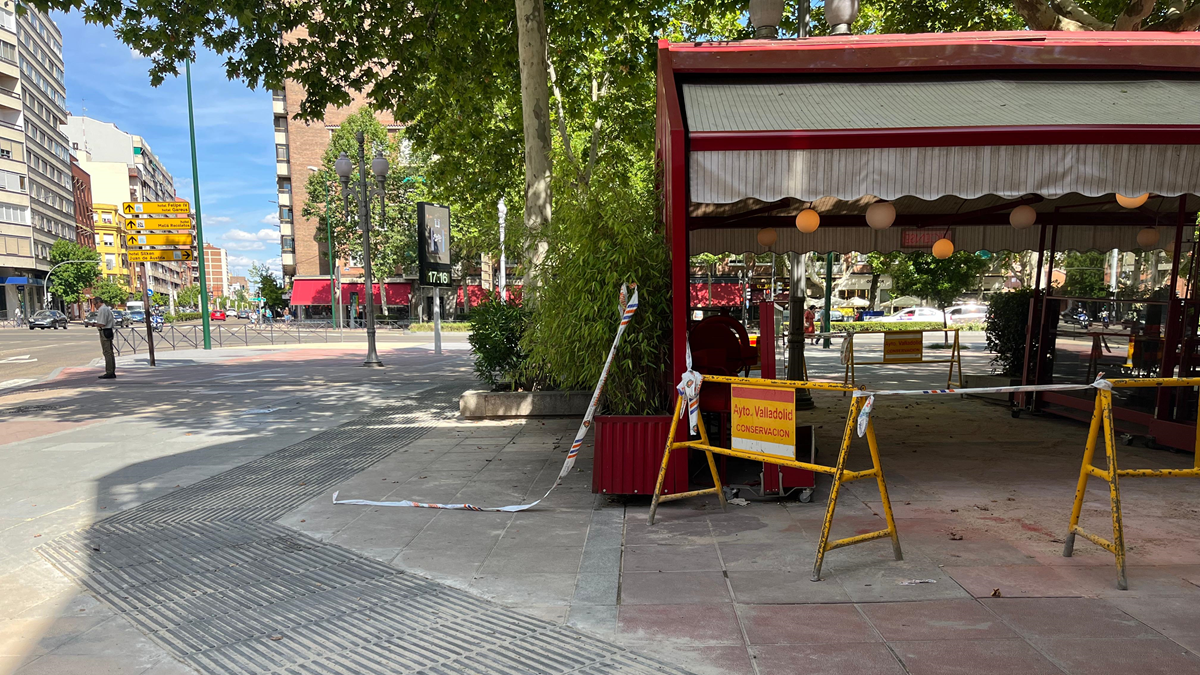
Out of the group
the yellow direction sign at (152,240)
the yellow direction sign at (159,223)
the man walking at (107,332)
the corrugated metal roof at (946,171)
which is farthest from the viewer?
the yellow direction sign at (152,240)

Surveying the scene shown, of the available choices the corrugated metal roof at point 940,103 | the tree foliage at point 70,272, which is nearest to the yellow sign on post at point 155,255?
the corrugated metal roof at point 940,103

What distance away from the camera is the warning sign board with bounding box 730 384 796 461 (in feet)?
15.1

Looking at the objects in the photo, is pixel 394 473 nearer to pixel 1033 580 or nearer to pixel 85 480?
pixel 85 480

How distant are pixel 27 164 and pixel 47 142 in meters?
10.9

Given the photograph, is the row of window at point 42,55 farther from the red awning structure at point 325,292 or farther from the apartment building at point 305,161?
the red awning structure at point 325,292

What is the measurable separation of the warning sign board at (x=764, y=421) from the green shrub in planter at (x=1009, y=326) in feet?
25.8

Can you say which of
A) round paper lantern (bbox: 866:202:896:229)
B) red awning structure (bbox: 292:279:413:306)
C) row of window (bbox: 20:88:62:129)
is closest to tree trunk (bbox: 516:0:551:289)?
round paper lantern (bbox: 866:202:896:229)

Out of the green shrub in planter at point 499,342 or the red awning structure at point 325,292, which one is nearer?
the green shrub in planter at point 499,342

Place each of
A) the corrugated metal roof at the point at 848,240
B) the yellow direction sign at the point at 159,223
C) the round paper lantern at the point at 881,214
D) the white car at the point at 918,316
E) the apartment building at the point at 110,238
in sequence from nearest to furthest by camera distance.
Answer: the round paper lantern at the point at 881,214 → the corrugated metal roof at the point at 848,240 → the yellow direction sign at the point at 159,223 → the white car at the point at 918,316 → the apartment building at the point at 110,238

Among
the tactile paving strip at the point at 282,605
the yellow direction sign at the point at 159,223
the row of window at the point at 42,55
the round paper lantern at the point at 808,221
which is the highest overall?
the row of window at the point at 42,55

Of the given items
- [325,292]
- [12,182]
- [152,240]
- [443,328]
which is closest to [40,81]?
[12,182]

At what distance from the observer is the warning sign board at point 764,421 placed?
4.60 m

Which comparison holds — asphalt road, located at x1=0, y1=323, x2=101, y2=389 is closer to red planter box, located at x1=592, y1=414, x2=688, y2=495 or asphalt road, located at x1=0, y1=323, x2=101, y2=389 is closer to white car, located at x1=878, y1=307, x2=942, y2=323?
red planter box, located at x1=592, y1=414, x2=688, y2=495

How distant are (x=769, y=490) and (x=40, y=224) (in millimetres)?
85656
